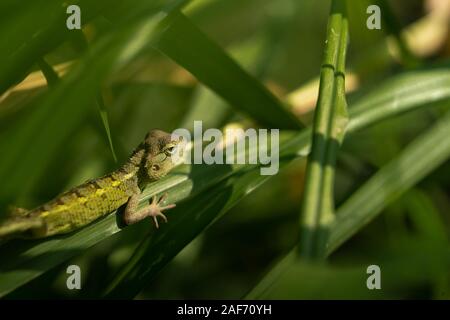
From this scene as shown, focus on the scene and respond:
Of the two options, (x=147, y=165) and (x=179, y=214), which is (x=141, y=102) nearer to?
(x=147, y=165)

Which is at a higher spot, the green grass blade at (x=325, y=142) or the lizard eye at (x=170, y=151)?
the lizard eye at (x=170, y=151)

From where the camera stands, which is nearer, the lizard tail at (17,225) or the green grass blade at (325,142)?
the green grass blade at (325,142)

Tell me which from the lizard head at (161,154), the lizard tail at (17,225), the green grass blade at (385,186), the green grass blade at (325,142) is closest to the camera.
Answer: the green grass blade at (325,142)

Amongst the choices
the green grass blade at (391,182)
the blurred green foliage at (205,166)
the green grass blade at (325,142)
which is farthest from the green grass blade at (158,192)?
the green grass blade at (325,142)

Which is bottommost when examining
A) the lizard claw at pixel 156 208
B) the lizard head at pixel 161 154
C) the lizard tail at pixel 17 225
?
the lizard tail at pixel 17 225

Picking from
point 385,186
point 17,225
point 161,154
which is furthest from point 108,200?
point 385,186

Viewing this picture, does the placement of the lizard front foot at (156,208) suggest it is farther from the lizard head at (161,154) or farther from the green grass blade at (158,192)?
the lizard head at (161,154)

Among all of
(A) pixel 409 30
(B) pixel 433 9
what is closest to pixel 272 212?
(A) pixel 409 30

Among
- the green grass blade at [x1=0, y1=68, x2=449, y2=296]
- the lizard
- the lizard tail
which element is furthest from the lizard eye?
the lizard tail

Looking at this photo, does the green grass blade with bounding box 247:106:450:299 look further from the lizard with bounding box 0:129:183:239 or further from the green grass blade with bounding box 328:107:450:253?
the lizard with bounding box 0:129:183:239
